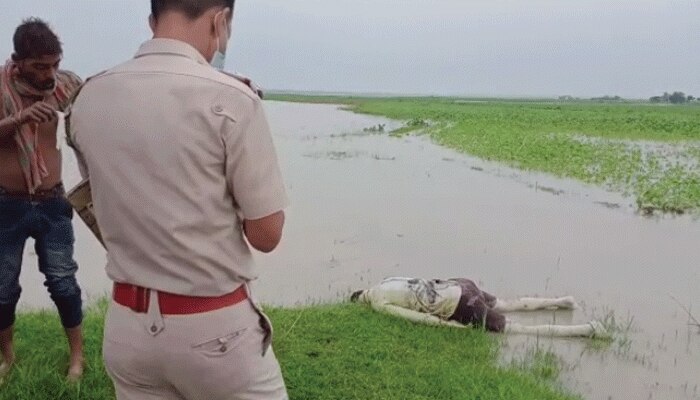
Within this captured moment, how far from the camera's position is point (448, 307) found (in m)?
4.45

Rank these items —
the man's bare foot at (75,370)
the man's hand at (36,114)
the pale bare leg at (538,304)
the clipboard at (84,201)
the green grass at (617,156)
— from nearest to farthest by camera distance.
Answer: the clipboard at (84,201)
the man's hand at (36,114)
the man's bare foot at (75,370)
the pale bare leg at (538,304)
the green grass at (617,156)

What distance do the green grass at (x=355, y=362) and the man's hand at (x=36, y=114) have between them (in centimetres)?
128

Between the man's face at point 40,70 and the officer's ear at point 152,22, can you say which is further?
the man's face at point 40,70

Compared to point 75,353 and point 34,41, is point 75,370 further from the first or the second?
point 34,41

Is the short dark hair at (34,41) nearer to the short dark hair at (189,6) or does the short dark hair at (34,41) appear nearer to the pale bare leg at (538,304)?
the short dark hair at (189,6)

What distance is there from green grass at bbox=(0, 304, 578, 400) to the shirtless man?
43 cm

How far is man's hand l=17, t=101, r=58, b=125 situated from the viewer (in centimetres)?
266

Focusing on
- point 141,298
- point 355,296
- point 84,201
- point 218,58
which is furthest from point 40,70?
point 355,296

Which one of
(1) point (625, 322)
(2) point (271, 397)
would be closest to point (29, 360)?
(2) point (271, 397)

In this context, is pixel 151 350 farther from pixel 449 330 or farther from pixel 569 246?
pixel 569 246

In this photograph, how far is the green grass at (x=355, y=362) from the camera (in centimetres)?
325

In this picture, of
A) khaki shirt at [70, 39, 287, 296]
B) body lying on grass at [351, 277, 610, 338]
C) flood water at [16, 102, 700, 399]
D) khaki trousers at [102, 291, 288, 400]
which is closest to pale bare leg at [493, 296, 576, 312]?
flood water at [16, 102, 700, 399]

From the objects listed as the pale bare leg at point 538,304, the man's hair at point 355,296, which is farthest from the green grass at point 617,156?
the man's hair at point 355,296

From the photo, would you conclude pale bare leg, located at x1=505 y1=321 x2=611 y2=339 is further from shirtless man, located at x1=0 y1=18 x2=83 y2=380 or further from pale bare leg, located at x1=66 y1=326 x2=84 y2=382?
shirtless man, located at x1=0 y1=18 x2=83 y2=380
